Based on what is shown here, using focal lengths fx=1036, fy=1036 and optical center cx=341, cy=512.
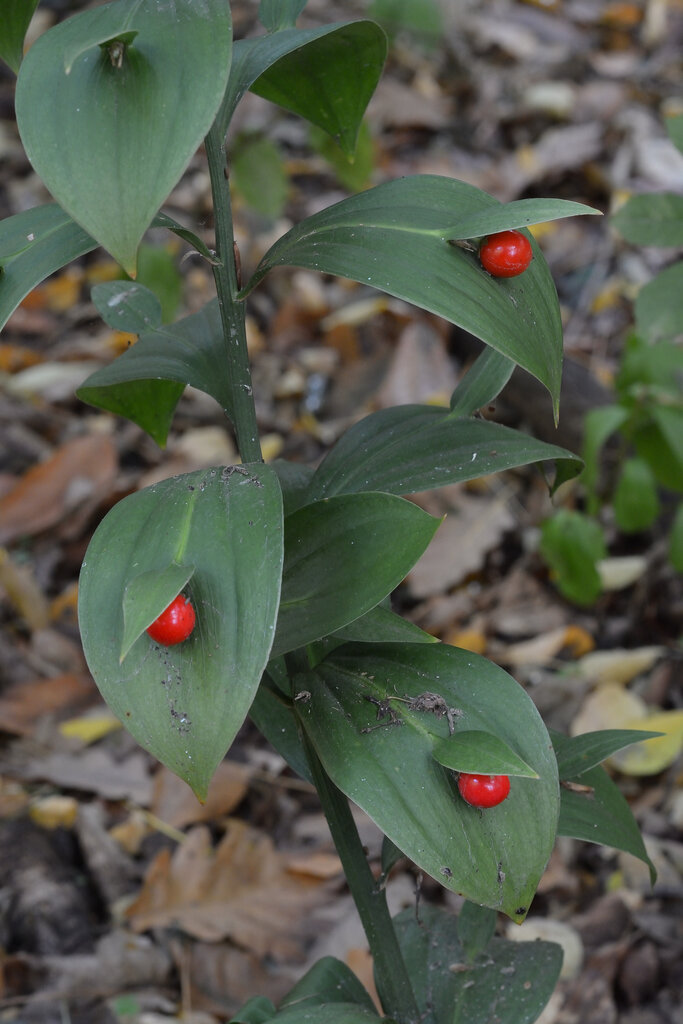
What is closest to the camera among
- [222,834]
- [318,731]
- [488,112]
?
[318,731]

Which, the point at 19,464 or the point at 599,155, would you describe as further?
the point at 599,155

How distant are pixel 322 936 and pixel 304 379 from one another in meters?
1.61

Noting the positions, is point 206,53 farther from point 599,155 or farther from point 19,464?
point 599,155

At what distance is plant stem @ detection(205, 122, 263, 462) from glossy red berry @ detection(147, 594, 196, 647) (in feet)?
0.83

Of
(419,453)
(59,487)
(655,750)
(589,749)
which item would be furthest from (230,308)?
(59,487)

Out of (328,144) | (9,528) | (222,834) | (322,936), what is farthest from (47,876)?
(328,144)

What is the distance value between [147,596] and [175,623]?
0.03m

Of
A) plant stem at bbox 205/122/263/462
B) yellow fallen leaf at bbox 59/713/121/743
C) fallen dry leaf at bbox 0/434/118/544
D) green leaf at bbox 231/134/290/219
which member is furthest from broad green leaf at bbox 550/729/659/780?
green leaf at bbox 231/134/290/219

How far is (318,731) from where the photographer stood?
0.94m

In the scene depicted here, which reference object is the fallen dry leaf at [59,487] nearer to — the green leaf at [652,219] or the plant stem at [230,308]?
the green leaf at [652,219]

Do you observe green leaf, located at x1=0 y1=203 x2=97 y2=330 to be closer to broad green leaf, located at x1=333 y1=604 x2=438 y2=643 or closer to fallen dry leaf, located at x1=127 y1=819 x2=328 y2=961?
broad green leaf, located at x1=333 y1=604 x2=438 y2=643

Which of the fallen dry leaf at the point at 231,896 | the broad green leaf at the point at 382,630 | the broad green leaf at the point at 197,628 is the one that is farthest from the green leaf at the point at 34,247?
the fallen dry leaf at the point at 231,896

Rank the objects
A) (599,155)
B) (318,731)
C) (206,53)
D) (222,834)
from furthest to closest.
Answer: (599,155)
(222,834)
(318,731)
(206,53)

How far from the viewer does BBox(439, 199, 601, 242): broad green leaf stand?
0.80m
